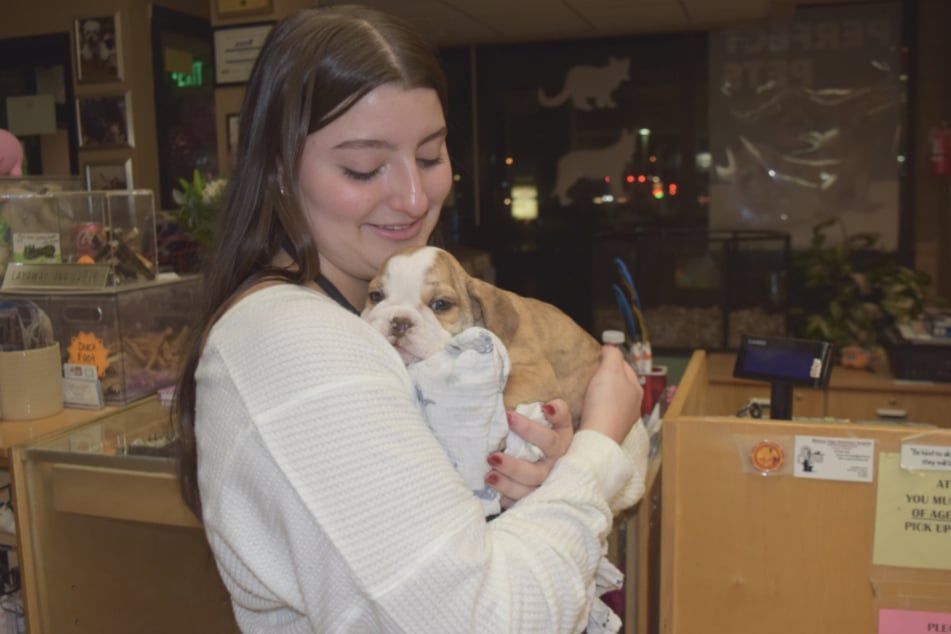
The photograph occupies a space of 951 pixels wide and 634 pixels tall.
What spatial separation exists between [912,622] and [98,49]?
488 cm

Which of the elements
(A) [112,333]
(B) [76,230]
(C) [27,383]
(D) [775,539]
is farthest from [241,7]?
(D) [775,539]

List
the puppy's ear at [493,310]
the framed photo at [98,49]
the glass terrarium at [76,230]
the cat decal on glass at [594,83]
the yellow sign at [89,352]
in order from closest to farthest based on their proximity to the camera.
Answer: the puppy's ear at [493,310] → the yellow sign at [89,352] → the glass terrarium at [76,230] → the framed photo at [98,49] → the cat decal on glass at [594,83]

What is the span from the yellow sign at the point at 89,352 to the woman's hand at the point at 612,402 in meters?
1.60

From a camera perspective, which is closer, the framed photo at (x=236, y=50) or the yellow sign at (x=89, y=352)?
the yellow sign at (x=89, y=352)

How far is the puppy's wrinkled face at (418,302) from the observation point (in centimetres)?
99

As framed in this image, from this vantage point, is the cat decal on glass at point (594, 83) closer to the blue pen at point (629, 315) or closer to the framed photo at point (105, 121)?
the framed photo at point (105, 121)

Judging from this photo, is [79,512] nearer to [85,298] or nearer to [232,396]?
[85,298]

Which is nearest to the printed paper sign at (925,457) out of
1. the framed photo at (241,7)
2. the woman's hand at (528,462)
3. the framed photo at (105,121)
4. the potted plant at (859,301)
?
the woman's hand at (528,462)

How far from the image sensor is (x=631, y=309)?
82.7 inches

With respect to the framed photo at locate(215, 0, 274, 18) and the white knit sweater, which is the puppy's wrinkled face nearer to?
the white knit sweater

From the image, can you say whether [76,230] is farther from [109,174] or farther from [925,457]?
[109,174]

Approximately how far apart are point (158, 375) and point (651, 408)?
4.44ft

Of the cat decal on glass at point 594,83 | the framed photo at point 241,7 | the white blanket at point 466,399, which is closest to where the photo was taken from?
the white blanket at point 466,399

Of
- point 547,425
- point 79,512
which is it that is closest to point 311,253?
point 547,425
